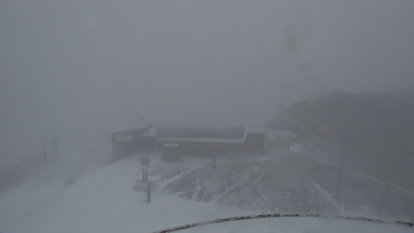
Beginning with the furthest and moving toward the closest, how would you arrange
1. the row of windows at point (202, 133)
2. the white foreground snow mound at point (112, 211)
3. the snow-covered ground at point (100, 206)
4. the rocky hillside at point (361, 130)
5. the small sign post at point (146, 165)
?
the row of windows at point (202, 133) → the rocky hillside at point (361, 130) → the small sign post at point (146, 165) → the snow-covered ground at point (100, 206) → the white foreground snow mound at point (112, 211)

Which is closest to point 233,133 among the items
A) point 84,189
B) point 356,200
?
point 356,200

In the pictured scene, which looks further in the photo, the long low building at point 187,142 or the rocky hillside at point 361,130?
the long low building at point 187,142

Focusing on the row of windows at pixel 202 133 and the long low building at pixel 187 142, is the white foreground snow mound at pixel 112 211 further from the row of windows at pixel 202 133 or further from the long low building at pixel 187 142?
the row of windows at pixel 202 133

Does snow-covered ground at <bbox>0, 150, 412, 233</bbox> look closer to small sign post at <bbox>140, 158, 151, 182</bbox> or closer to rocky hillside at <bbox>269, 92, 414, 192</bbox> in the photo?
small sign post at <bbox>140, 158, 151, 182</bbox>

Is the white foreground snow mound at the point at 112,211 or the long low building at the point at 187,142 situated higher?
the long low building at the point at 187,142

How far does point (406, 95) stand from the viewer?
112 ft

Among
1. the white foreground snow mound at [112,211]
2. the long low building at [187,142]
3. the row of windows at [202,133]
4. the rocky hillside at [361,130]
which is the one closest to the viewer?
the white foreground snow mound at [112,211]

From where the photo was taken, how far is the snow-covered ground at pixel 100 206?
11.5m

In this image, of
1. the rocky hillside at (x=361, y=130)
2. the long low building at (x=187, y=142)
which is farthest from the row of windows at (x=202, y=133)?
the rocky hillside at (x=361, y=130)

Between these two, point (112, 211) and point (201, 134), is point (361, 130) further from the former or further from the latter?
point (112, 211)

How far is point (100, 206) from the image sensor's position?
1291 centimetres

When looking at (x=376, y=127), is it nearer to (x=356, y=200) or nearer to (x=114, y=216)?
(x=356, y=200)

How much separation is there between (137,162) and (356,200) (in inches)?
614

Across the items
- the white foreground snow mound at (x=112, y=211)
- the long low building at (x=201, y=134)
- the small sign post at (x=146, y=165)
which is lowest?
the white foreground snow mound at (x=112, y=211)
